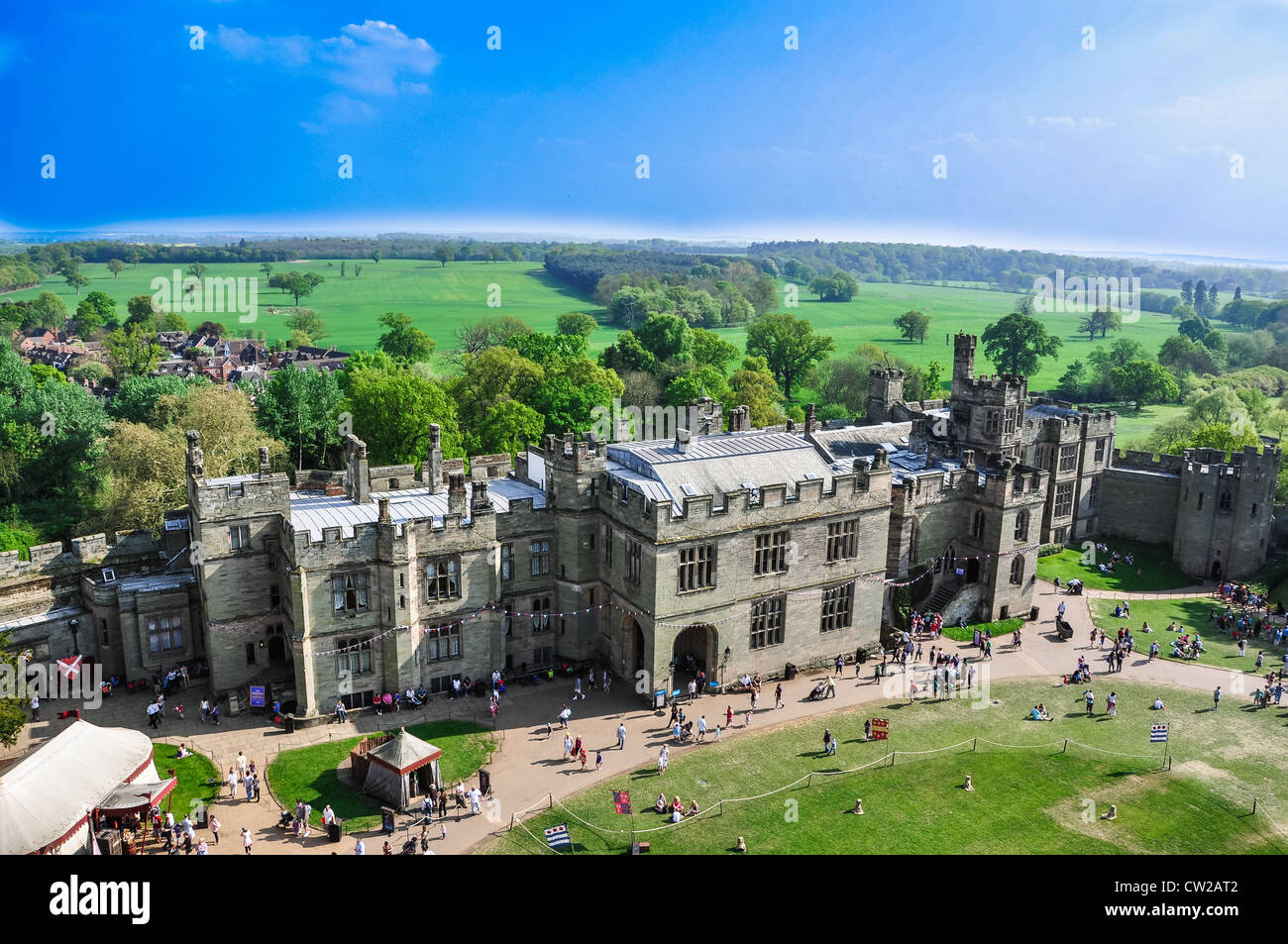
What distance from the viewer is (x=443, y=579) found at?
157ft

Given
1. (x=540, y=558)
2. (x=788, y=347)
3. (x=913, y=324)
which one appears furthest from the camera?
(x=913, y=324)

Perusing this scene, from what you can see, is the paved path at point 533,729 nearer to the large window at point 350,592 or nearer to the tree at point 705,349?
the large window at point 350,592

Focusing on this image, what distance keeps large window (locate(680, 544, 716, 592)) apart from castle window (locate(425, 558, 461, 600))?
11602mm

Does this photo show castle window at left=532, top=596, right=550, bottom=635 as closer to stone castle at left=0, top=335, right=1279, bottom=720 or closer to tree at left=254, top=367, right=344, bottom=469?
stone castle at left=0, top=335, right=1279, bottom=720

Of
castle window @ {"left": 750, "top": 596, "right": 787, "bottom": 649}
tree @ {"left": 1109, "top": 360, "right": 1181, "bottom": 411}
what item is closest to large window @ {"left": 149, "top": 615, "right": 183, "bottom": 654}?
castle window @ {"left": 750, "top": 596, "right": 787, "bottom": 649}

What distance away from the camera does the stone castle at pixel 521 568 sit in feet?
152

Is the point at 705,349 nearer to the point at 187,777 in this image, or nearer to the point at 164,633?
the point at 164,633

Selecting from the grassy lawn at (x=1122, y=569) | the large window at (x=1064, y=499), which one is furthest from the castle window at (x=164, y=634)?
the large window at (x=1064, y=499)

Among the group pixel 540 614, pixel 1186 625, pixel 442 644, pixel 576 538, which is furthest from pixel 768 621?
pixel 1186 625

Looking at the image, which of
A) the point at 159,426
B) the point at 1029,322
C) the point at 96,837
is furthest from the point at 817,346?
the point at 96,837

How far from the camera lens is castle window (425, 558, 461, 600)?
47.4 meters

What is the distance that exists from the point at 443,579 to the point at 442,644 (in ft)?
11.5

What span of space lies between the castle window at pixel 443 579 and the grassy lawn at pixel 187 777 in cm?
1256

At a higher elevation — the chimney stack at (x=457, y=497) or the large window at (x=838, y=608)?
the chimney stack at (x=457, y=497)
